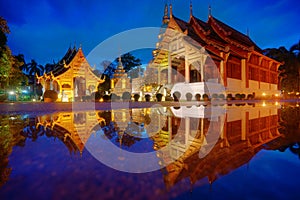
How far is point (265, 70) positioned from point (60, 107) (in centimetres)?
2620

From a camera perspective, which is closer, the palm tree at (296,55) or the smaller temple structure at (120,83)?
the smaller temple structure at (120,83)

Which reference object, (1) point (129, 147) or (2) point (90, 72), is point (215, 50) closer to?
(2) point (90, 72)

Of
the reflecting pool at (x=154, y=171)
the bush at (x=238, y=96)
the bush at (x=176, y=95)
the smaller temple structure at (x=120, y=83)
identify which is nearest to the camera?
the reflecting pool at (x=154, y=171)

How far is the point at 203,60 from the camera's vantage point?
16.6 meters

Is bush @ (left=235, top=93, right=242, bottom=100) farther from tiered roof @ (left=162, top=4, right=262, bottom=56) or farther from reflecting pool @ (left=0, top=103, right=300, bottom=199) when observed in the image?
reflecting pool @ (left=0, top=103, right=300, bottom=199)

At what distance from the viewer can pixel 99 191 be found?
1289 millimetres

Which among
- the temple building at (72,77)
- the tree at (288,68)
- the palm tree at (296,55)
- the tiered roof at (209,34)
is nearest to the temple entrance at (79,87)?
the temple building at (72,77)

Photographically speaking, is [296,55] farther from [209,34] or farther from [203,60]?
[203,60]

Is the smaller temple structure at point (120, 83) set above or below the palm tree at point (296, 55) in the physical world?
below

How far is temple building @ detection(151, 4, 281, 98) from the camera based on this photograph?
57.3 feet

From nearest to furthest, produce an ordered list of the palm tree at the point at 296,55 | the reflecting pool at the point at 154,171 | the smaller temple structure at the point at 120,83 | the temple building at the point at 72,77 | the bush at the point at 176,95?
the reflecting pool at the point at 154,171, the bush at the point at 176,95, the temple building at the point at 72,77, the smaller temple structure at the point at 120,83, the palm tree at the point at 296,55

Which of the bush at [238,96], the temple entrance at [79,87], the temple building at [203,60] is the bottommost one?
the bush at [238,96]

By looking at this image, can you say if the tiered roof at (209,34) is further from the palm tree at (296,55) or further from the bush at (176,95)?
the palm tree at (296,55)

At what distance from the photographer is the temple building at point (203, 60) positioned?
1747 centimetres
